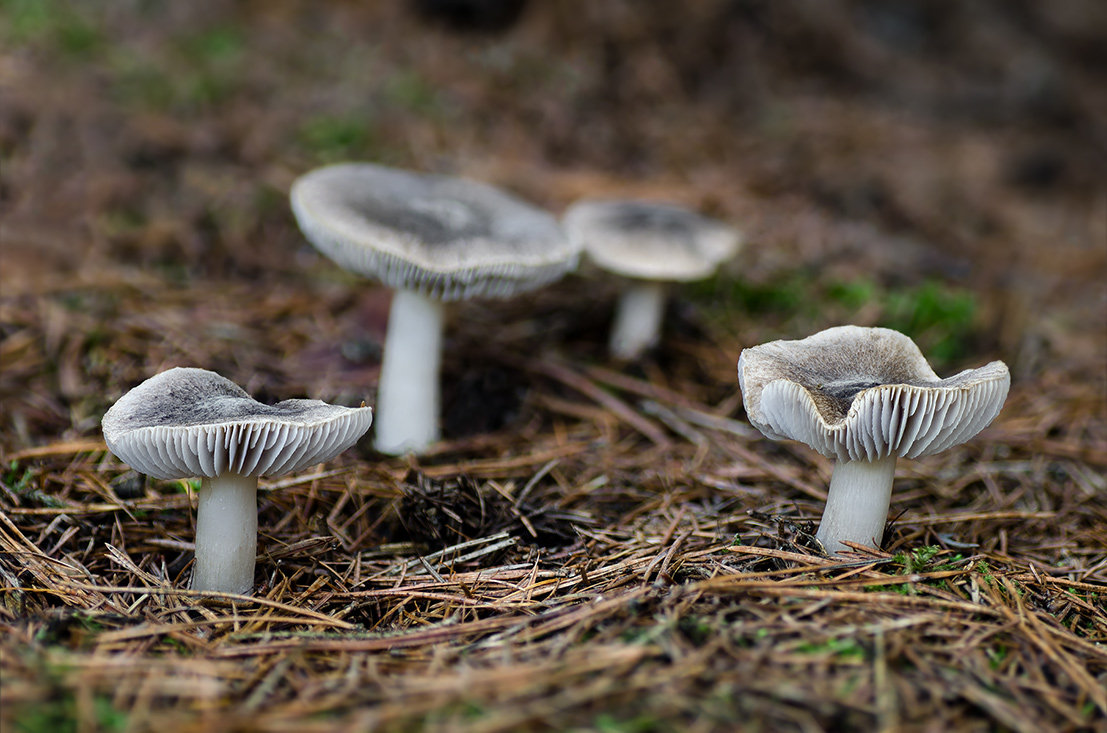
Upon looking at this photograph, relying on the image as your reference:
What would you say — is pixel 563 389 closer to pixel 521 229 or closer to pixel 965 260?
pixel 521 229

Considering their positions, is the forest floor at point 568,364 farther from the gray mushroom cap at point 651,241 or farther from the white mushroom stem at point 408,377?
the gray mushroom cap at point 651,241

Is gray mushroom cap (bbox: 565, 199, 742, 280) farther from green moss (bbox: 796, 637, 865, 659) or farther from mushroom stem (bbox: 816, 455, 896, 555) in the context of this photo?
green moss (bbox: 796, 637, 865, 659)

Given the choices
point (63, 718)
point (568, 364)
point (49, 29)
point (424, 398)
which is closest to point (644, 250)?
point (568, 364)

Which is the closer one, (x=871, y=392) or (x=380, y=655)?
(x=380, y=655)

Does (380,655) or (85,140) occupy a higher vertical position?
(85,140)

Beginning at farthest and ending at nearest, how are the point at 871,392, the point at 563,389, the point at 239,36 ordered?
the point at 239,36
the point at 563,389
the point at 871,392

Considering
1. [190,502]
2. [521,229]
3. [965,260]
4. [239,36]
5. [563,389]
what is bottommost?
[190,502]

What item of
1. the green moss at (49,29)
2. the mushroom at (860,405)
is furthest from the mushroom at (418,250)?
the green moss at (49,29)

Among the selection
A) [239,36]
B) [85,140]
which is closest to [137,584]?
[85,140]

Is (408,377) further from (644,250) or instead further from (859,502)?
(859,502)
